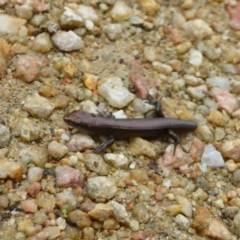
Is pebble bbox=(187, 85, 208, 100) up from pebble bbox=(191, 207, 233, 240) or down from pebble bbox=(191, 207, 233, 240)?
up

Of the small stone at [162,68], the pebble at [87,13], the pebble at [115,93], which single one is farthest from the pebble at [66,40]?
the small stone at [162,68]

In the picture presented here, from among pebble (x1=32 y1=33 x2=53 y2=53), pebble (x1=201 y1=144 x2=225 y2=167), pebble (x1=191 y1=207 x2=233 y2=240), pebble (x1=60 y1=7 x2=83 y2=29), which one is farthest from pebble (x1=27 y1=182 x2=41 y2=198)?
pebble (x1=60 y1=7 x2=83 y2=29)

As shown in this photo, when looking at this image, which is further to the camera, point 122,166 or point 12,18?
point 12,18

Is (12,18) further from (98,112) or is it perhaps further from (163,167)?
(163,167)

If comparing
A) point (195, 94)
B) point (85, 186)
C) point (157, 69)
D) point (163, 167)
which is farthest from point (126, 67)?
point (85, 186)

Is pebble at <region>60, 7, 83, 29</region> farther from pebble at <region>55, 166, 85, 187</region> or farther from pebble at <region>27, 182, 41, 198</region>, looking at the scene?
pebble at <region>27, 182, 41, 198</region>

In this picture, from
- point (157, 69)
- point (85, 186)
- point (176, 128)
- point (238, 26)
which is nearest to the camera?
point (85, 186)
